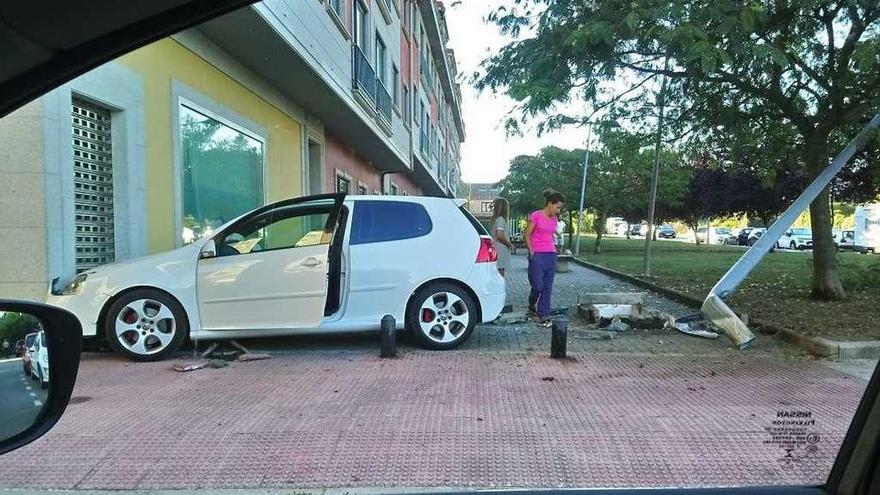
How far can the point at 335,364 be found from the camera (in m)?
6.16

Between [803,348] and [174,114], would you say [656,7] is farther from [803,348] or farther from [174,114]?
[174,114]

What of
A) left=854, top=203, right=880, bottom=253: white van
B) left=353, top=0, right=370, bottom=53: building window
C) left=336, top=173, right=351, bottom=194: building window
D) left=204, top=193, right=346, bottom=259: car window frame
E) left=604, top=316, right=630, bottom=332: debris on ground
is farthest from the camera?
left=854, top=203, right=880, bottom=253: white van

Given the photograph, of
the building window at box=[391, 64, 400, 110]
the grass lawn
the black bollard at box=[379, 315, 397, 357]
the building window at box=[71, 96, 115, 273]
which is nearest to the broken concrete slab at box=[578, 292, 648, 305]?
the grass lawn

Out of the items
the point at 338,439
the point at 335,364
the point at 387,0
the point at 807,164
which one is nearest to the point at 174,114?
the point at 335,364

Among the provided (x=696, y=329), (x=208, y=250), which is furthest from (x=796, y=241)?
(x=208, y=250)

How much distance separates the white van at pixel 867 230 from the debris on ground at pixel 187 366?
129ft

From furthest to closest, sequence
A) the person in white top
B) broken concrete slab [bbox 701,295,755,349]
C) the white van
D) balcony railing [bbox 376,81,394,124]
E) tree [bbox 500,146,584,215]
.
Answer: the white van, tree [bbox 500,146,584,215], balcony railing [bbox 376,81,394,124], the person in white top, broken concrete slab [bbox 701,295,755,349]

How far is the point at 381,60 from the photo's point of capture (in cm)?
1803

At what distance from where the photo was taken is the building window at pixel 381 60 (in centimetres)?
1719

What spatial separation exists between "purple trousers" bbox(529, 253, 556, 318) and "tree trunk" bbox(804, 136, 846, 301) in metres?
3.96

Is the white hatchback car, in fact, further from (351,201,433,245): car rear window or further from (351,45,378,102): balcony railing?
(351,45,378,102): balcony railing

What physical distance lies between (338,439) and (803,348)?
5213 mm

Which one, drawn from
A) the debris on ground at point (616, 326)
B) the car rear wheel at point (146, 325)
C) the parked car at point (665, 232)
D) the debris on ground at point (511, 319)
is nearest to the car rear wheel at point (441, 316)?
the debris on ground at point (511, 319)

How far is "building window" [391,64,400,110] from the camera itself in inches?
770
